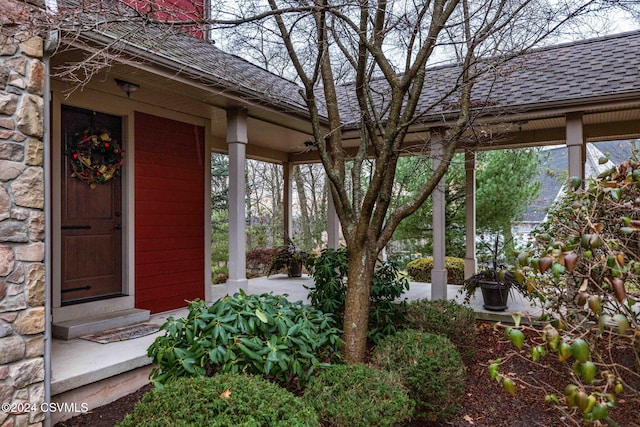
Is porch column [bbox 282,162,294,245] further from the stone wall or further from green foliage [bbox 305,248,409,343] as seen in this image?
the stone wall

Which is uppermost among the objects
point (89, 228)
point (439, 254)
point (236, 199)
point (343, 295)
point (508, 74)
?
point (508, 74)

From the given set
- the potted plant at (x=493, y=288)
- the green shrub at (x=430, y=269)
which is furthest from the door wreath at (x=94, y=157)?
the green shrub at (x=430, y=269)

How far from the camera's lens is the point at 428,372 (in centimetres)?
323

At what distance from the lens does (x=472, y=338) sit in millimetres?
4355

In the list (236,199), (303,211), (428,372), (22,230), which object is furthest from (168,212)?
(303,211)

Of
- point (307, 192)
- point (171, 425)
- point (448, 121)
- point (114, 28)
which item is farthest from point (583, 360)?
point (307, 192)

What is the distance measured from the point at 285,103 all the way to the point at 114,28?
79.1 inches

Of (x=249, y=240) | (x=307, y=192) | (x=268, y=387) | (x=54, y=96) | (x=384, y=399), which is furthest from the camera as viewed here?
(x=307, y=192)

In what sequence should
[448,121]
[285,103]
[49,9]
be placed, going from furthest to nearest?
[448,121] < [285,103] < [49,9]

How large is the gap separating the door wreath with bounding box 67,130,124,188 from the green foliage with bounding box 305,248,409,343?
2474 mm

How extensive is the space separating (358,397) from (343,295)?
1927mm

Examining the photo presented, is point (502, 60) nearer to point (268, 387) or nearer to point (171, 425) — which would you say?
point (268, 387)

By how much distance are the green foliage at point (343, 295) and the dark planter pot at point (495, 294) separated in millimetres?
1485

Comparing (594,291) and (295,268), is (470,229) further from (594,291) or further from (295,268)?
(594,291)
